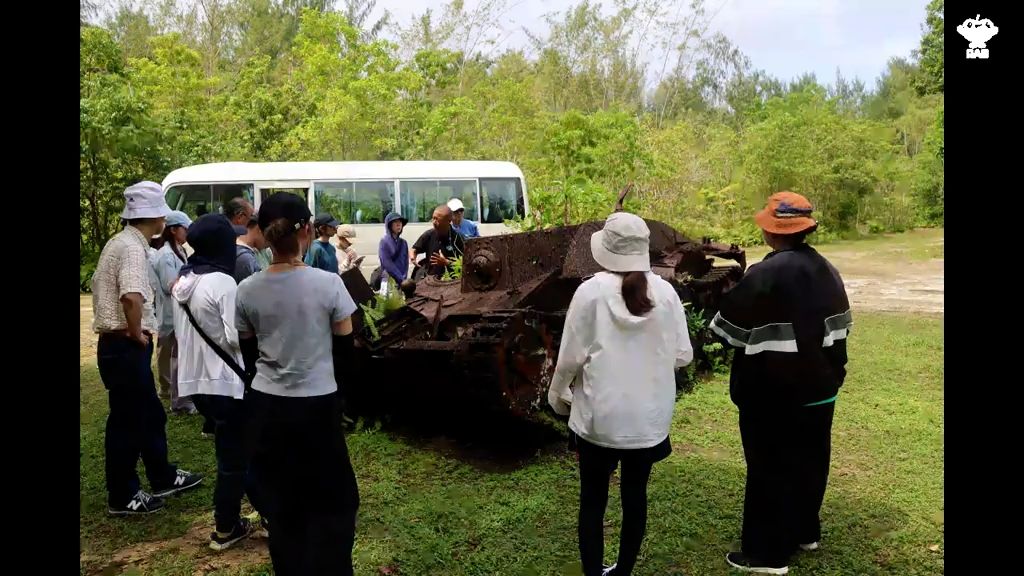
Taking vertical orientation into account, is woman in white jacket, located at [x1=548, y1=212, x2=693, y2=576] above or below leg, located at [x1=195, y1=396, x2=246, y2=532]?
above

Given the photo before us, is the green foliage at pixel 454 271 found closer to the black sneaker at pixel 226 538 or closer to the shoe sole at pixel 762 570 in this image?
the black sneaker at pixel 226 538

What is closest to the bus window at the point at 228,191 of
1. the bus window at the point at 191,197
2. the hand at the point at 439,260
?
the bus window at the point at 191,197

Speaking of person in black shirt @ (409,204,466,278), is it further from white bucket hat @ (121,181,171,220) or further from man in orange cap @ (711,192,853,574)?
man in orange cap @ (711,192,853,574)

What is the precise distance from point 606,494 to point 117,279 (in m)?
2.77

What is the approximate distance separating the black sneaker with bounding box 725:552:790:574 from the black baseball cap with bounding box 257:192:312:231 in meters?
2.59

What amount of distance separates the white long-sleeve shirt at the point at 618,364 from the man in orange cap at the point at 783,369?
0.61 meters

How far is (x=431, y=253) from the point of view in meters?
7.60

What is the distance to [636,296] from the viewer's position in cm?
321

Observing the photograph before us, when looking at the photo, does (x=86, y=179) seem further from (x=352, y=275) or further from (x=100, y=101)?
(x=352, y=275)

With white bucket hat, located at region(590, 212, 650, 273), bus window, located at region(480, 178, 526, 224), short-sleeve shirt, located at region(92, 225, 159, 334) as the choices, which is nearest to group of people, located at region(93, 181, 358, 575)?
short-sleeve shirt, located at region(92, 225, 159, 334)

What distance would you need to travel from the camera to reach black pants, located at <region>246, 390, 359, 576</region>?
10.2 ft

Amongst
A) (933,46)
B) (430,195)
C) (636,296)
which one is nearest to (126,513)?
(636,296)

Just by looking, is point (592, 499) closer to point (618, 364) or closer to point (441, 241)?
point (618, 364)

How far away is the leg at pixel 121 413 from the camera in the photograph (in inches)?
173
